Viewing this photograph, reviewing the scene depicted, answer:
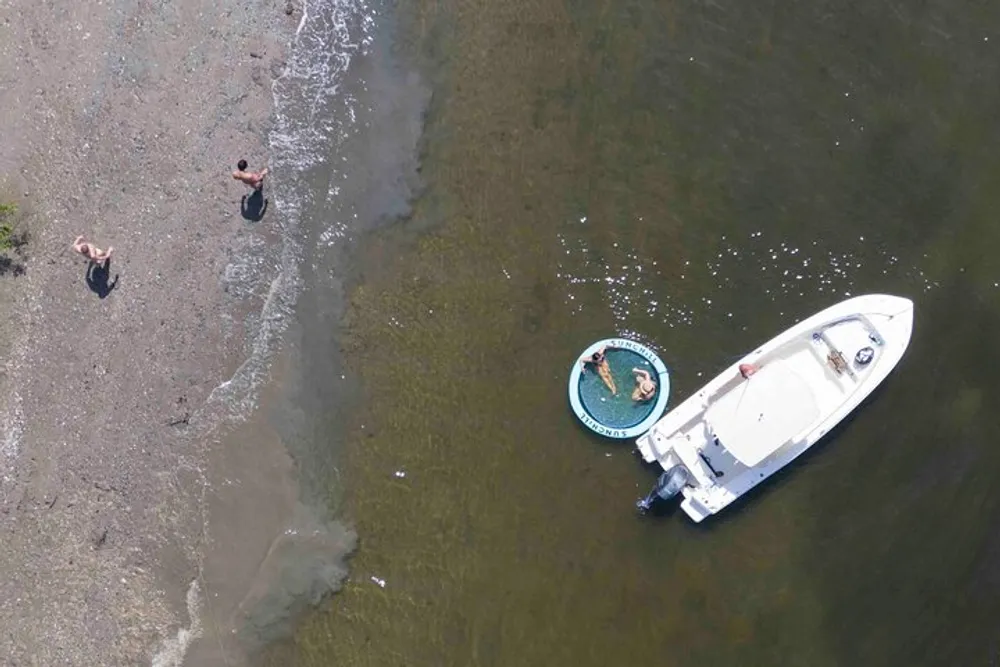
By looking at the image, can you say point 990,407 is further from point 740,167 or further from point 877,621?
point 740,167

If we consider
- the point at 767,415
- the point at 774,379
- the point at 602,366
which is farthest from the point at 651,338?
the point at 767,415

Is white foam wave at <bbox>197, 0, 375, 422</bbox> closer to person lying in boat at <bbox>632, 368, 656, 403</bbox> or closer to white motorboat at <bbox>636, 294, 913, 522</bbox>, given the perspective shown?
person lying in boat at <bbox>632, 368, 656, 403</bbox>

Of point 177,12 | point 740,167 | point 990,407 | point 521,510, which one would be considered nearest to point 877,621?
point 990,407

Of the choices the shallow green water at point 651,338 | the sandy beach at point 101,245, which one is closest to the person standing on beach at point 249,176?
the sandy beach at point 101,245

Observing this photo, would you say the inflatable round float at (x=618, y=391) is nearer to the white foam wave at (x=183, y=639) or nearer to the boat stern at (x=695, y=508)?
the boat stern at (x=695, y=508)

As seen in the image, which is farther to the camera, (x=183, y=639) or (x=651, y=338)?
(x=651, y=338)

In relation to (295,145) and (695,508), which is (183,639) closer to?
(295,145)
